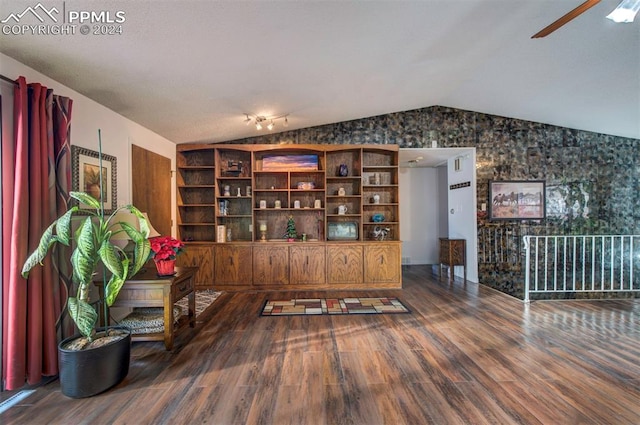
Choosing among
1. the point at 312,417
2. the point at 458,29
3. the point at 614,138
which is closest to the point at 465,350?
the point at 312,417

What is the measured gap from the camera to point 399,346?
2711 mm

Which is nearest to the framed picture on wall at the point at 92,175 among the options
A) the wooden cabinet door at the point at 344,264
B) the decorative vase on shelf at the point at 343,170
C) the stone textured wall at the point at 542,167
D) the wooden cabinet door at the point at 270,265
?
the wooden cabinet door at the point at 270,265

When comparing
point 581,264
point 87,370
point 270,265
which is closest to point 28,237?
point 87,370

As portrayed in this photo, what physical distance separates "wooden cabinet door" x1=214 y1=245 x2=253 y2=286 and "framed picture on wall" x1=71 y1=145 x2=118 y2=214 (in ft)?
5.94

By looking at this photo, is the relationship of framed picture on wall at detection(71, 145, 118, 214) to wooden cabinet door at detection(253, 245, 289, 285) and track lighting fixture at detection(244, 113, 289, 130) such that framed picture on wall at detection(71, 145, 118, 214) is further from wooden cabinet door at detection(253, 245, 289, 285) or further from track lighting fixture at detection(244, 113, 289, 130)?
wooden cabinet door at detection(253, 245, 289, 285)

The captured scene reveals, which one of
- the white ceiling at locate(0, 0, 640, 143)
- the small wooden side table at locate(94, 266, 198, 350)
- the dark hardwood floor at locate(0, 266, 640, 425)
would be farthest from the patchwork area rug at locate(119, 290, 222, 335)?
the white ceiling at locate(0, 0, 640, 143)

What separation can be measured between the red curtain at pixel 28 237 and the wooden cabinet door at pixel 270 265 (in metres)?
2.68

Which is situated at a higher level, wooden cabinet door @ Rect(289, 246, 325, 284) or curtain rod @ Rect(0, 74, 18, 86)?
curtain rod @ Rect(0, 74, 18, 86)

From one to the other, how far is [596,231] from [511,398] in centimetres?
493

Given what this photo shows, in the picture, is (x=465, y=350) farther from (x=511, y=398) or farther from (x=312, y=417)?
(x=312, y=417)

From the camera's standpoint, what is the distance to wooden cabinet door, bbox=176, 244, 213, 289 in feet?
15.4

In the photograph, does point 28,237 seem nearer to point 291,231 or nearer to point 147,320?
point 147,320

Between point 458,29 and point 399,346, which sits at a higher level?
point 458,29

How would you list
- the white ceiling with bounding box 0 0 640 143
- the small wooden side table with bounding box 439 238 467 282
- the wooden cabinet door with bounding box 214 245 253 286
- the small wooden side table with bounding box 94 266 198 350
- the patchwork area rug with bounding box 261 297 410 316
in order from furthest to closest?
the small wooden side table with bounding box 439 238 467 282
the wooden cabinet door with bounding box 214 245 253 286
the patchwork area rug with bounding box 261 297 410 316
the small wooden side table with bounding box 94 266 198 350
the white ceiling with bounding box 0 0 640 143
